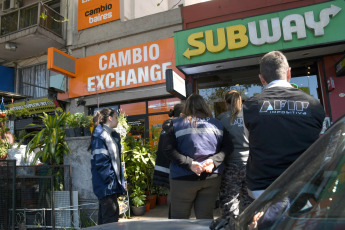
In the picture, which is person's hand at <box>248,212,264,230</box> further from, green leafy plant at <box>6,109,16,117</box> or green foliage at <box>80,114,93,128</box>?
green leafy plant at <box>6,109,16,117</box>

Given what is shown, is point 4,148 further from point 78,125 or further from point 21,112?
point 21,112

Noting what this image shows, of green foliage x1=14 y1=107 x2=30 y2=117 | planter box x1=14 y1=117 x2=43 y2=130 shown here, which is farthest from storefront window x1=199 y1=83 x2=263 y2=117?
green foliage x1=14 y1=107 x2=30 y2=117

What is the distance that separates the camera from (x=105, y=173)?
303 centimetres

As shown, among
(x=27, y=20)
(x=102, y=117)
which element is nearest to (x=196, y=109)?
(x=102, y=117)

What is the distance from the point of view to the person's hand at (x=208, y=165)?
2352 mm

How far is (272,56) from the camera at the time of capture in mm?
1793

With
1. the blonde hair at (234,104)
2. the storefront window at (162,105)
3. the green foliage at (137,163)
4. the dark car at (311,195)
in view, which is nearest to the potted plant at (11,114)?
the storefront window at (162,105)

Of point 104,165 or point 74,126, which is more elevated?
point 74,126

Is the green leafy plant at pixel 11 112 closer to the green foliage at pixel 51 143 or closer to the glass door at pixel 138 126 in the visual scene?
the glass door at pixel 138 126

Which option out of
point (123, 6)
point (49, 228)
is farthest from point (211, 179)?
point (123, 6)

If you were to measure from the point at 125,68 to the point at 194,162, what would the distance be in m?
7.40

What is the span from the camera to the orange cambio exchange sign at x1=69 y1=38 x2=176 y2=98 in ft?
28.0

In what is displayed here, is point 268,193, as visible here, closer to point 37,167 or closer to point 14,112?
point 37,167

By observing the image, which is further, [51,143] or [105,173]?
[51,143]
